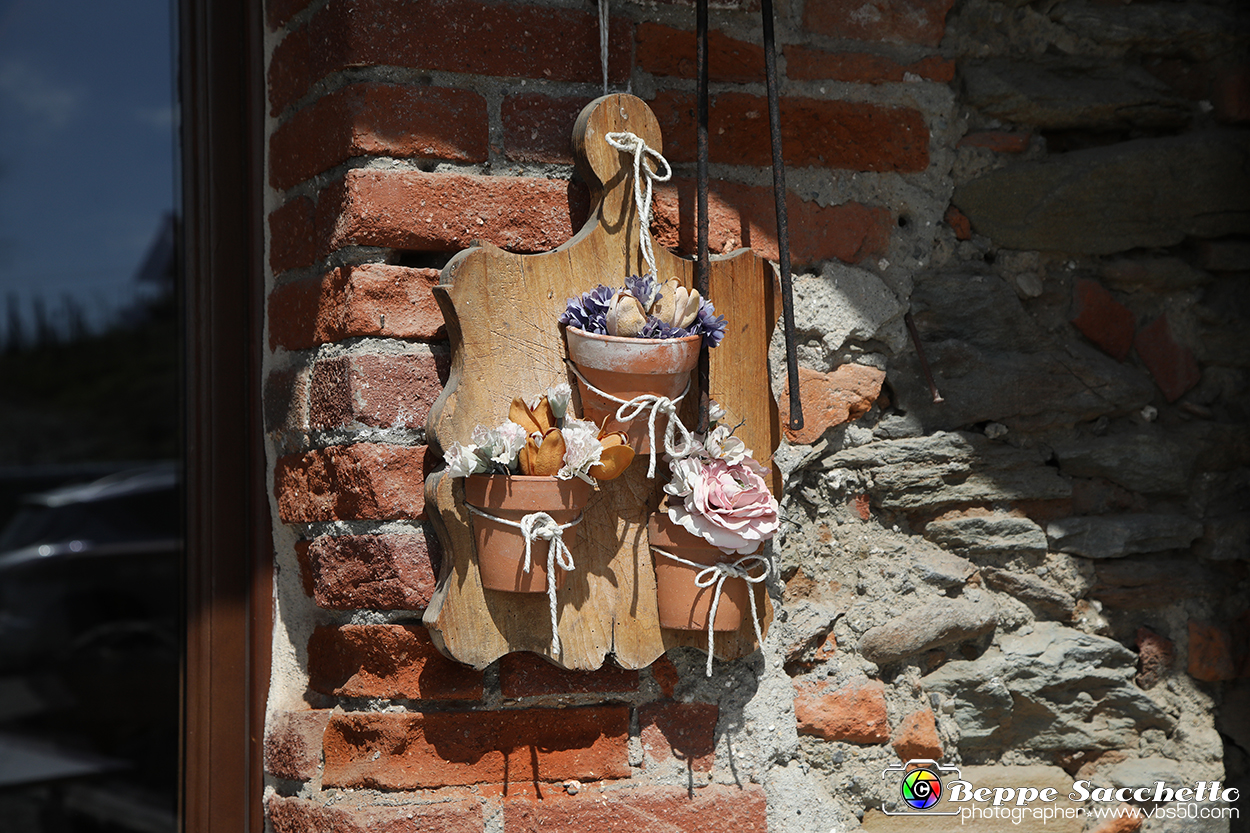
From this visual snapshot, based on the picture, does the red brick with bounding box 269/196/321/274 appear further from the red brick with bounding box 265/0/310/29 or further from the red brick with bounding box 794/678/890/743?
the red brick with bounding box 794/678/890/743

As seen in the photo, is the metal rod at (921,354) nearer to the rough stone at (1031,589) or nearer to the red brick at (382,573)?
the rough stone at (1031,589)

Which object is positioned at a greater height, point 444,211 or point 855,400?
point 444,211

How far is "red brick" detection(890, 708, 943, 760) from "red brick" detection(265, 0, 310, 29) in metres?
1.03

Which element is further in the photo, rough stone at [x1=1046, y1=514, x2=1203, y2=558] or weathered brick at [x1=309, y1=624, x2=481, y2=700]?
rough stone at [x1=1046, y1=514, x2=1203, y2=558]

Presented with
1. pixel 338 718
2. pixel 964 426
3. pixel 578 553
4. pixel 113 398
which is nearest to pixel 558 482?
pixel 578 553

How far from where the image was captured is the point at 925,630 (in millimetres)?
1116

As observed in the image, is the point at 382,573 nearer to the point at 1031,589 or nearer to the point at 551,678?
the point at 551,678

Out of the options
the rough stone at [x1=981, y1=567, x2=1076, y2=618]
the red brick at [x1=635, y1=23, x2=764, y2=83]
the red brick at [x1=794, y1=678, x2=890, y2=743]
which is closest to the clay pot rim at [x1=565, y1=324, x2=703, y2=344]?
the red brick at [x1=635, y1=23, x2=764, y2=83]

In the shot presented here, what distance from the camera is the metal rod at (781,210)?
0.98 meters

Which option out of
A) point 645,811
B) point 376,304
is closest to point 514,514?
point 376,304

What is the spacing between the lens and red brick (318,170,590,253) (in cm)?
93

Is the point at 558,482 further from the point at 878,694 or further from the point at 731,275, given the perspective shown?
the point at 878,694

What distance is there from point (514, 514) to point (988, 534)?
617 mm

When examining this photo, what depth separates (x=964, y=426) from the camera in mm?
1180
